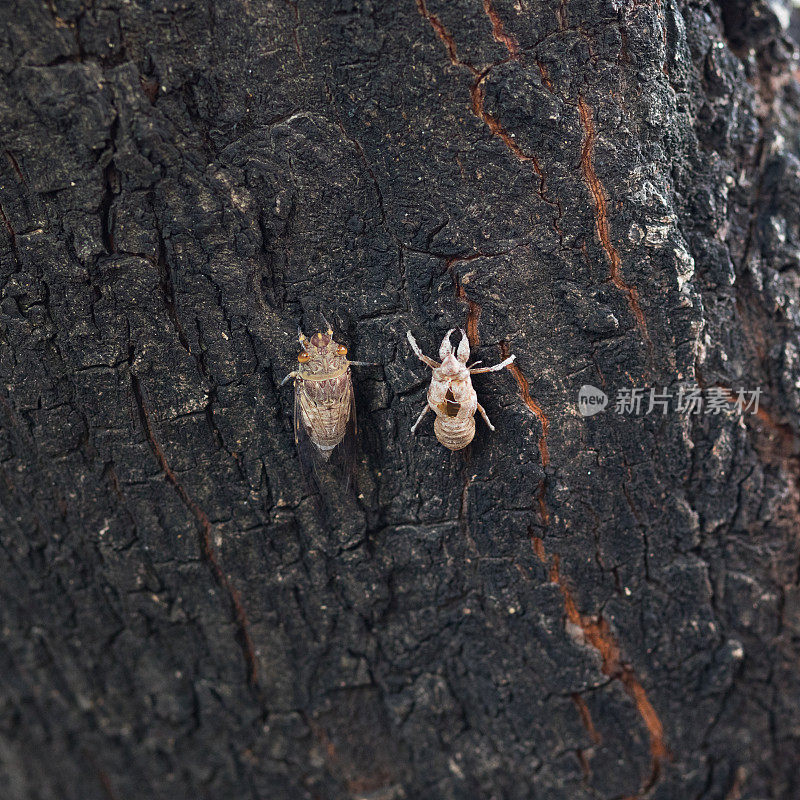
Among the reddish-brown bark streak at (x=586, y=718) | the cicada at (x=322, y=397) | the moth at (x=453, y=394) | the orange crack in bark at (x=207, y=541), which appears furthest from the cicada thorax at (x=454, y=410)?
the reddish-brown bark streak at (x=586, y=718)

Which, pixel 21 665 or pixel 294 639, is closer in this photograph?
pixel 294 639

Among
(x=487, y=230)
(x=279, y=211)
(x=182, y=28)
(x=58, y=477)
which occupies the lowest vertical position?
(x=58, y=477)

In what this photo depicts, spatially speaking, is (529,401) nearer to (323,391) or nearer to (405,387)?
(405,387)

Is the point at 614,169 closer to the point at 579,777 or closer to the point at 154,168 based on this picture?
the point at 154,168

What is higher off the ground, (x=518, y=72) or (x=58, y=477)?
(x=518, y=72)

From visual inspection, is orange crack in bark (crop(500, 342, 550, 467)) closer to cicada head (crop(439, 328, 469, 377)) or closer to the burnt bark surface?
the burnt bark surface

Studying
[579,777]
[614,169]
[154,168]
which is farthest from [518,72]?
[579,777]
